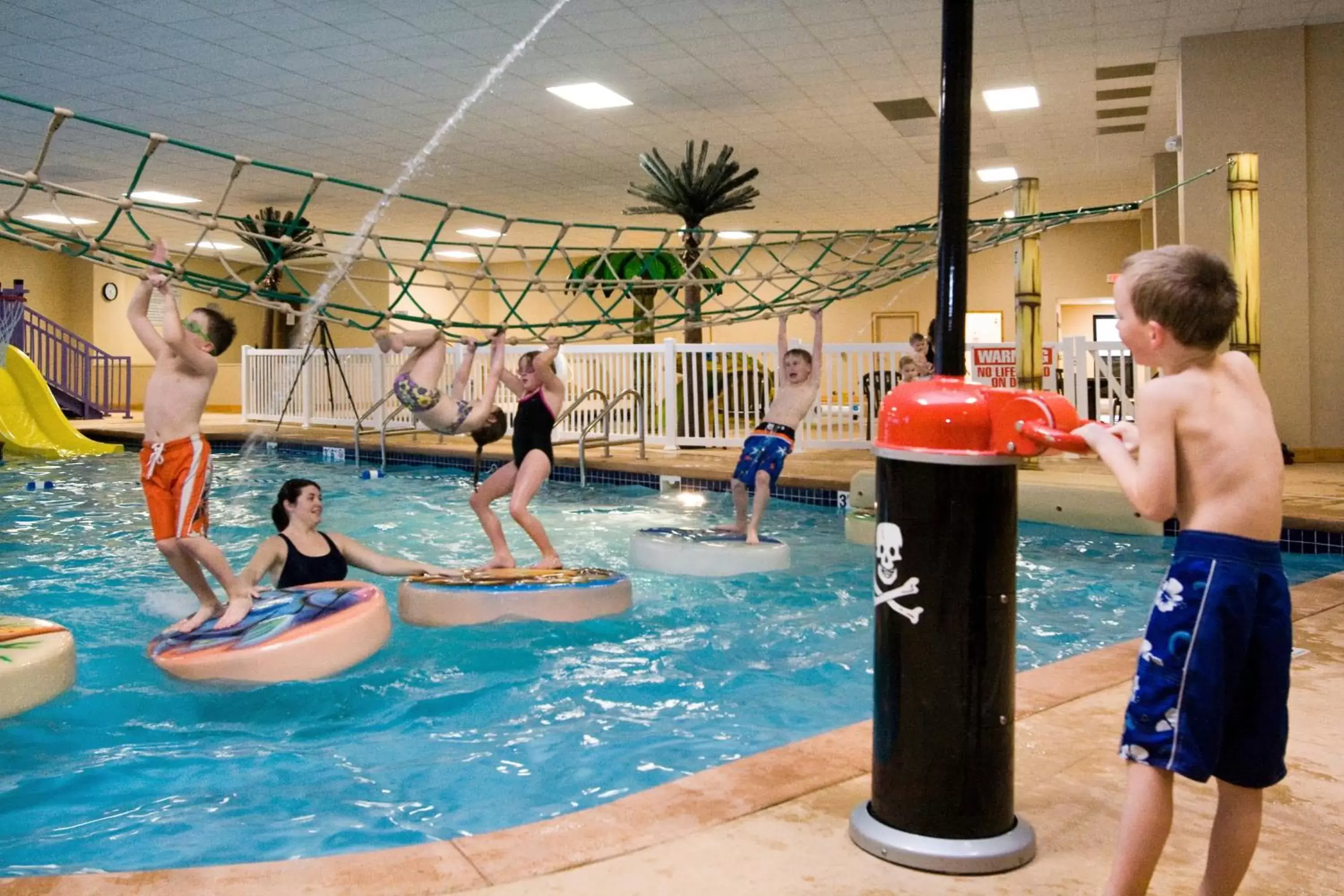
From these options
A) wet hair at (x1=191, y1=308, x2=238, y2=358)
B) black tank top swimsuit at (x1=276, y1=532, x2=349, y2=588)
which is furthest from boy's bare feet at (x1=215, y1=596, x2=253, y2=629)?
wet hair at (x1=191, y1=308, x2=238, y2=358)

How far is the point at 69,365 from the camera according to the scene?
20.0 m

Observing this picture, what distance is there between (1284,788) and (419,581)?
13.2 ft

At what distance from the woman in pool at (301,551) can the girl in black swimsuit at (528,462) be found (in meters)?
1.00

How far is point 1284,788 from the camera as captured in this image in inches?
108

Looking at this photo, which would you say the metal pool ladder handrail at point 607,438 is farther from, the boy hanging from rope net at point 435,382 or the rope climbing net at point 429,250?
Answer: the boy hanging from rope net at point 435,382

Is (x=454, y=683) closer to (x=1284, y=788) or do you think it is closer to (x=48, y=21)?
(x=1284, y=788)

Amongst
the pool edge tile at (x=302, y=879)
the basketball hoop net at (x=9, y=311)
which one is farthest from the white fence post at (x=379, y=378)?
the pool edge tile at (x=302, y=879)

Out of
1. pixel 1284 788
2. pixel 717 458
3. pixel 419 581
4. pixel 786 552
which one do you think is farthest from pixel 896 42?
pixel 1284 788

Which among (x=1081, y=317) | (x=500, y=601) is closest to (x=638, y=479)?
(x=500, y=601)

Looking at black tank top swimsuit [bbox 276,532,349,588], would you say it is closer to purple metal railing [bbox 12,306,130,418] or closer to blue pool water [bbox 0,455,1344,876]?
blue pool water [bbox 0,455,1344,876]

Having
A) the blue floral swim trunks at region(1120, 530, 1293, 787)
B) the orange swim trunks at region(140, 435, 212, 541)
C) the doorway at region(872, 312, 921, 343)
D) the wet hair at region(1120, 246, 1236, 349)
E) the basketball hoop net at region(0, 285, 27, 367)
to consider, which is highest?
the doorway at region(872, 312, 921, 343)

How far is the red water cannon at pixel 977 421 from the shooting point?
2.14 meters

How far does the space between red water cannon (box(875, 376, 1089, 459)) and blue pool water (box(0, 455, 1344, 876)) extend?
70.0 inches

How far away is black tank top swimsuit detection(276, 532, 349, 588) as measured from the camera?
17.5 ft
